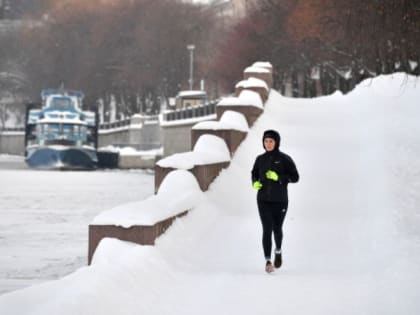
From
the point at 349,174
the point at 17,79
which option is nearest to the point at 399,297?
the point at 349,174

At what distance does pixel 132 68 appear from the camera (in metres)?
83.6

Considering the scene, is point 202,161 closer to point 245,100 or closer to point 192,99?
point 245,100

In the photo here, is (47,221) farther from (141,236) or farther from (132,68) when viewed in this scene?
(132,68)

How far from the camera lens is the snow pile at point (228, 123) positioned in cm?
2003

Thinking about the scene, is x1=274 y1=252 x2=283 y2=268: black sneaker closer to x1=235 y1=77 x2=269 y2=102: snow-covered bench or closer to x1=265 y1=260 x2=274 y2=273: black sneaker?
x1=265 y1=260 x2=274 y2=273: black sneaker

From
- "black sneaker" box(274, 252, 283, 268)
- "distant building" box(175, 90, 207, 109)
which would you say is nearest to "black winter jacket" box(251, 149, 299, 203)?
"black sneaker" box(274, 252, 283, 268)

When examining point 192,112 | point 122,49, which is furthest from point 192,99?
point 122,49

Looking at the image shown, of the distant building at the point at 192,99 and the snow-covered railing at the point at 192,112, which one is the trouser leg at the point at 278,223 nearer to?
the snow-covered railing at the point at 192,112

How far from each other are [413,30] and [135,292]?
1067 centimetres

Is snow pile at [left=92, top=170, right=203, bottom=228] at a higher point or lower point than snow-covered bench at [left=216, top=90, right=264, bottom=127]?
lower

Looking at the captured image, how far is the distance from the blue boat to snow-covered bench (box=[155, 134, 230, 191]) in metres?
49.9

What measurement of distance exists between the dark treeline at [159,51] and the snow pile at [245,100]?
14431mm

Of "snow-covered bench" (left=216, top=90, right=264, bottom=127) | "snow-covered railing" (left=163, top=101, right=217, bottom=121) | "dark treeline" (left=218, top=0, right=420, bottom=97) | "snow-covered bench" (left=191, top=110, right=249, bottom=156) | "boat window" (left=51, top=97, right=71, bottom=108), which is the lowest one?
"snow-covered bench" (left=191, top=110, right=249, bottom=156)

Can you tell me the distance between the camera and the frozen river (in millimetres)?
19016
